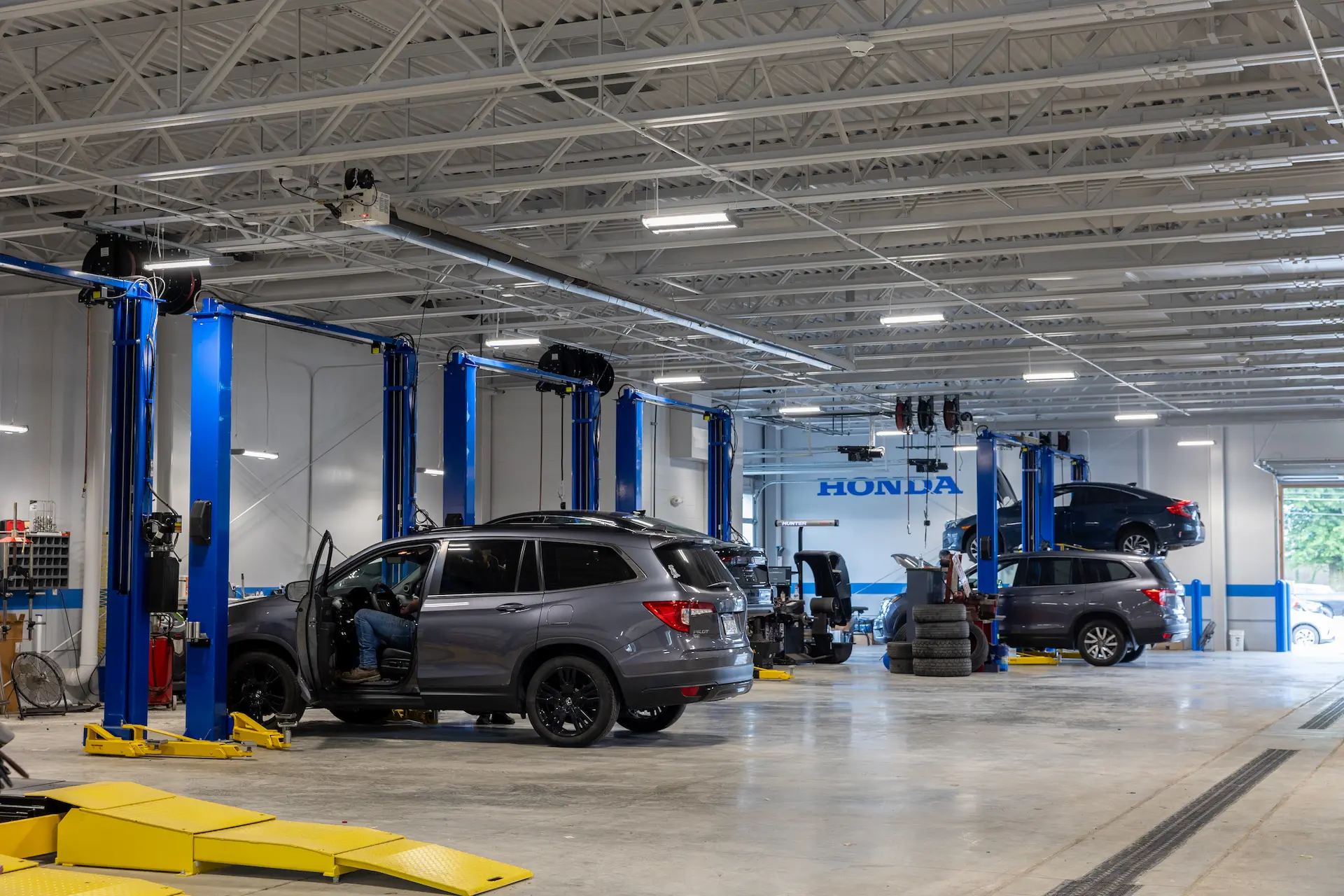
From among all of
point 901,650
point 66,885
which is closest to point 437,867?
point 66,885

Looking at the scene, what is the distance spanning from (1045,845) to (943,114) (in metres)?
6.60

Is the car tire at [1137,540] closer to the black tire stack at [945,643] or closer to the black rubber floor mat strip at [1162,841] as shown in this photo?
the black tire stack at [945,643]

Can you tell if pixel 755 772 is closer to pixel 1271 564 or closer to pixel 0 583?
pixel 0 583

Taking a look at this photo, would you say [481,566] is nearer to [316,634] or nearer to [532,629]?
[532,629]

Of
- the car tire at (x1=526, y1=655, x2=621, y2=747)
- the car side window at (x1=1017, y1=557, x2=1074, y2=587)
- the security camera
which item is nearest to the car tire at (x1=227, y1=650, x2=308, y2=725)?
the car tire at (x1=526, y1=655, x2=621, y2=747)

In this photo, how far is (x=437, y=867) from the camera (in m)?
Result: 5.47

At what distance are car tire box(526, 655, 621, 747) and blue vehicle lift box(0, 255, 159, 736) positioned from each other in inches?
112

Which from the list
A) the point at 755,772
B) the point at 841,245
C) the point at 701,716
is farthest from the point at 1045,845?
the point at 841,245

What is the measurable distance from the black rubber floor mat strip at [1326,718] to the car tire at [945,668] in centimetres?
468

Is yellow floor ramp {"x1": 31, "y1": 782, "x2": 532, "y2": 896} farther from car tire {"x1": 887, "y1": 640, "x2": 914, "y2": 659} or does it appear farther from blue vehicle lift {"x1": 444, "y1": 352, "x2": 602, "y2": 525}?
car tire {"x1": 887, "y1": 640, "x2": 914, "y2": 659}

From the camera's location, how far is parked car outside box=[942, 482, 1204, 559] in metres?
23.2

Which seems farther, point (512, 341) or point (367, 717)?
point (512, 341)

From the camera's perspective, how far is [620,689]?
32.1ft

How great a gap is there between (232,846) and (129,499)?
503cm
